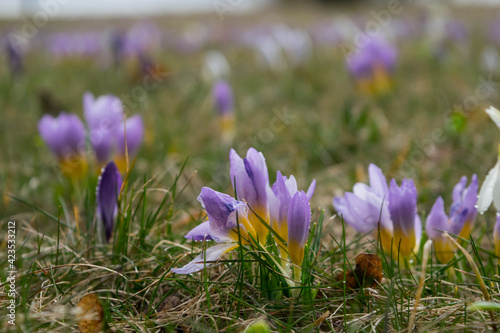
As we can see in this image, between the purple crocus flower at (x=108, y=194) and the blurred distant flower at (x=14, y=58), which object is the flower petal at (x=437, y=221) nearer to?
the purple crocus flower at (x=108, y=194)

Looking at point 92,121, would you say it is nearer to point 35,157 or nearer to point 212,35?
point 35,157

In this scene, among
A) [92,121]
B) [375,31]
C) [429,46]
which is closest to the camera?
[92,121]

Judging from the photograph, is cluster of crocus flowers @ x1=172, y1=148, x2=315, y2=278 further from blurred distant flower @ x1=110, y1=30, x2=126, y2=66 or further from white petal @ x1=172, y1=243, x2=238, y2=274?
blurred distant flower @ x1=110, y1=30, x2=126, y2=66

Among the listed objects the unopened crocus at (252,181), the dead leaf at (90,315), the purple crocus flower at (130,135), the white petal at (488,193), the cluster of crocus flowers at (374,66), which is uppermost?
the cluster of crocus flowers at (374,66)

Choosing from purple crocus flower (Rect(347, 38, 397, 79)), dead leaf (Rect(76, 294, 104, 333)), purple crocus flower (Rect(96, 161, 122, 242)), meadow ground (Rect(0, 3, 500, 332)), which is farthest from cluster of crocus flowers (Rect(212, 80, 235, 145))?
dead leaf (Rect(76, 294, 104, 333))

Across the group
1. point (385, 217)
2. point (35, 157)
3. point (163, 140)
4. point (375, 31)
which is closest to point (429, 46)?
point (375, 31)

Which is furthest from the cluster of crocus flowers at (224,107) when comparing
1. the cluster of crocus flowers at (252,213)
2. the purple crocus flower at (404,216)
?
the cluster of crocus flowers at (252,213)
